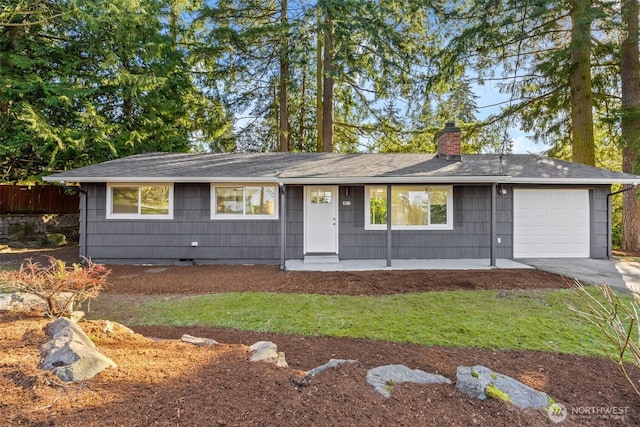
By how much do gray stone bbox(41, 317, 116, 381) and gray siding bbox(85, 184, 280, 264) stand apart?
20.1ft

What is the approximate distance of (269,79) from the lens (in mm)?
15281

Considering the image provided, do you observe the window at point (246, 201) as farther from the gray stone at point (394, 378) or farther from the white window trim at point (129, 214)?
the gray stone at point (394, 378)

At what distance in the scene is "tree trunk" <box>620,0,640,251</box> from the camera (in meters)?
9.56

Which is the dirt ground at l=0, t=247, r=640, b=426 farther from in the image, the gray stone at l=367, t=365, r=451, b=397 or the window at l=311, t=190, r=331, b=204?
the window at l=311, t=190, r=331, b=204

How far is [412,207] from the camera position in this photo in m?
8.99

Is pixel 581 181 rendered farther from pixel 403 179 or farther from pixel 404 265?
pixel 404 265

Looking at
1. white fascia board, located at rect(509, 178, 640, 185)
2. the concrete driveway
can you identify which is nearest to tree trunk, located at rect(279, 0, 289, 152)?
white fascia board, located at rect(509, 178, 640, 185)

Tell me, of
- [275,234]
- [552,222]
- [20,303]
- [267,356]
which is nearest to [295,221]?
[275,234]

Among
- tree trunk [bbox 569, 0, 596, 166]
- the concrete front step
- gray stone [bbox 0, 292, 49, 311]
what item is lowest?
the concrete front step

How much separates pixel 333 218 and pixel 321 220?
1.08 feet

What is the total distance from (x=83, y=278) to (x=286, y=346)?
2341 millimetres

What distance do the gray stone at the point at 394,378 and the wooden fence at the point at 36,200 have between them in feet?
52.4

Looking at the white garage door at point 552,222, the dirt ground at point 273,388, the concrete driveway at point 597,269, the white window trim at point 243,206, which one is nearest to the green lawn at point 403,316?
the dirt ground at point 273,388

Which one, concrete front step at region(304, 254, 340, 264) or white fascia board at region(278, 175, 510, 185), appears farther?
concrete front step at region(304, 254, 340, 264)
